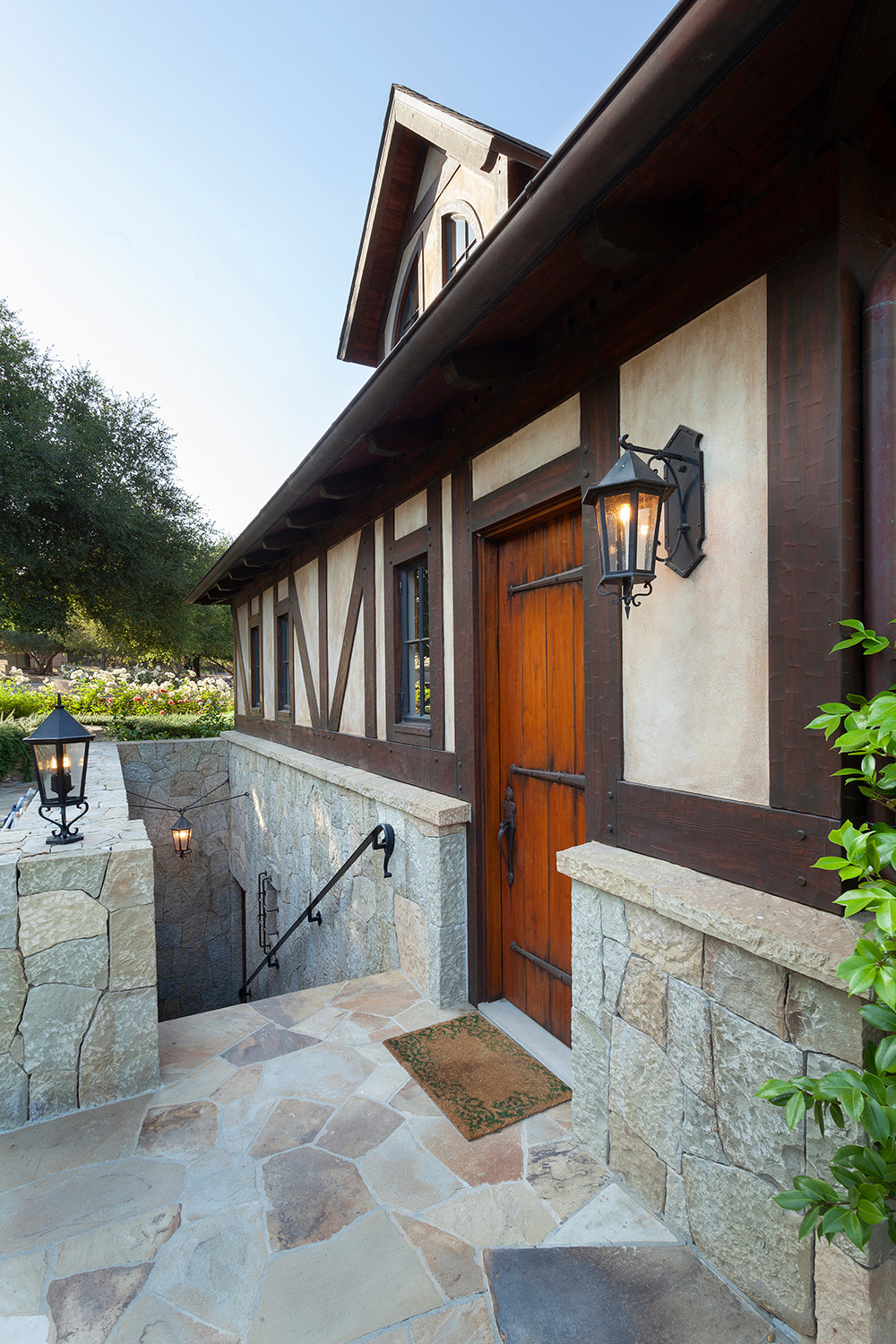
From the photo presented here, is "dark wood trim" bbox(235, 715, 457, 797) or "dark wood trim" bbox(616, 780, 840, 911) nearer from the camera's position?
"dark wood trim" bbox(616, 780, 840, 911)

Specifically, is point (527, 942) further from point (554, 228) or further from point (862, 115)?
point (862, 115)

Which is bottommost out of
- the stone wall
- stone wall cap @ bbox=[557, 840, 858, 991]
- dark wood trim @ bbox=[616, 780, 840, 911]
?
the stone wall

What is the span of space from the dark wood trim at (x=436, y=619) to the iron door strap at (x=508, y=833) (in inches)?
23.5

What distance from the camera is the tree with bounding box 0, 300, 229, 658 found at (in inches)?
382

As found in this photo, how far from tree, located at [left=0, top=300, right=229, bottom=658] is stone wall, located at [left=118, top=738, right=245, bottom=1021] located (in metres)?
3.17

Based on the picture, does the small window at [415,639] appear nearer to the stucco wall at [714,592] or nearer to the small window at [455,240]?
the stucco wall at [714,592]

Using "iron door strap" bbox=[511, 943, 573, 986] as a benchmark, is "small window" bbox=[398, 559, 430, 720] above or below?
above

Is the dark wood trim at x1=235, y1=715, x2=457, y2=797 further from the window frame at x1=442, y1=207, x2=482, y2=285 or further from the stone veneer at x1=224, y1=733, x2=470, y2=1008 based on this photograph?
the window frame at x1=442, y1=207, x2=482, y2=285

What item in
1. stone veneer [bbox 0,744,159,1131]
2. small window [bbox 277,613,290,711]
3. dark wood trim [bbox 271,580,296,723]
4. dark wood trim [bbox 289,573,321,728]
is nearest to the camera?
stone veneer [bbox 0,744,159,1131]

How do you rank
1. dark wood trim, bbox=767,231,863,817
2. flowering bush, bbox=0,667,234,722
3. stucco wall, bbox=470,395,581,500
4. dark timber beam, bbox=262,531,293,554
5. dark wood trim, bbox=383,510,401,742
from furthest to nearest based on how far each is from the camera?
flowering bush, bbox=0,667,234,722, dark timber beam, bbox=262,531,293,554, dark wood trim, bbox=383,510,401,742, stucco wall, bbox=470,395,581,500, dark wood trim, bbox=767,231,863,817

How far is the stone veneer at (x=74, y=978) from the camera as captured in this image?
256 centimetres

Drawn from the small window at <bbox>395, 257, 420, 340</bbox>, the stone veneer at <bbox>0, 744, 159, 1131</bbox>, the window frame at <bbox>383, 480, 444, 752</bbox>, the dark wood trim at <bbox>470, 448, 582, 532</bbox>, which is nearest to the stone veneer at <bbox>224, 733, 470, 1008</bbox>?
the window frame at <bbox>383, 480, 444, 752</bbox>

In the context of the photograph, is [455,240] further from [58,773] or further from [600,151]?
[58,773]

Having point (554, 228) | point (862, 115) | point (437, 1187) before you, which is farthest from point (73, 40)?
point (437, 1187)
